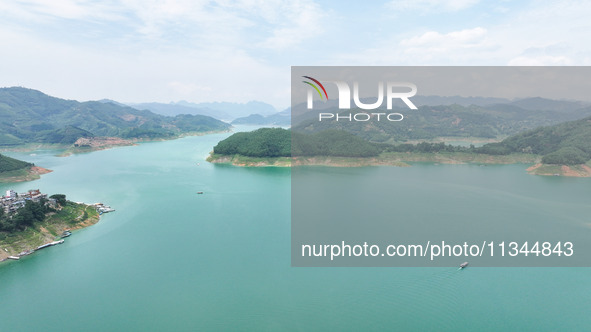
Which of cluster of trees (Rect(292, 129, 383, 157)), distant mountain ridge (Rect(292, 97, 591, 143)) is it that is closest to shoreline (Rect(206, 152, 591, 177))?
cluster of trees (Rect(292, 129, 383, 157))

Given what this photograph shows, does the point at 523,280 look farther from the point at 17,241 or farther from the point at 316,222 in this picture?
the point at 17,241

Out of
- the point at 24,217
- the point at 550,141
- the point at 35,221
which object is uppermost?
the point at 550,141

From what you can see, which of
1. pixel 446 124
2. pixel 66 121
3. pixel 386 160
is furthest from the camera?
pixel 66 121

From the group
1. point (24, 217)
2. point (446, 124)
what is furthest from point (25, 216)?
point (446, 124)

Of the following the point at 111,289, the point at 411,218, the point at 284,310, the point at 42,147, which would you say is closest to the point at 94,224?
the point at 111,289

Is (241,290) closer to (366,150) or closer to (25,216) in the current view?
(25,216)

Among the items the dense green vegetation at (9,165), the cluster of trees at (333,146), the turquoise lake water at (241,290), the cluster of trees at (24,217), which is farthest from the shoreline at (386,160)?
the cluster of trees at (24,217)

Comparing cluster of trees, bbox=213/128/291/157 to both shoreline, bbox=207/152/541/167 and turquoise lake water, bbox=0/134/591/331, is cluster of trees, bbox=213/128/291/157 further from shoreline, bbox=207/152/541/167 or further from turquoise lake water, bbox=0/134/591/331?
turquoise lake water, bbox=0/134/591/331
